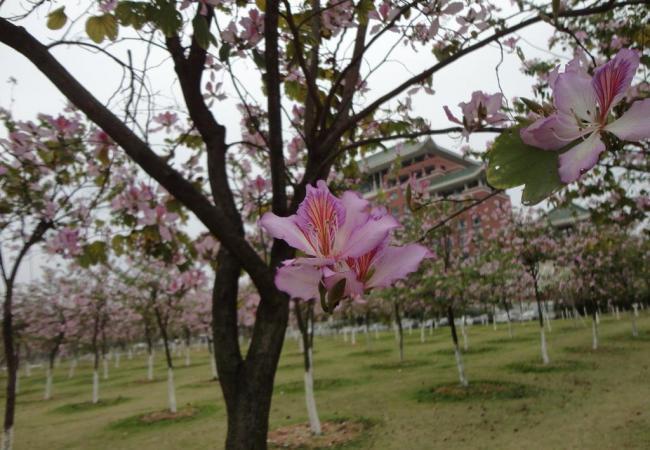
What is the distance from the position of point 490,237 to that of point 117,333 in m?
16.7

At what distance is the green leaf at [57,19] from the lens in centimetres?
202

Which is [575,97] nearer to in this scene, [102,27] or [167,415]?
[102,27]

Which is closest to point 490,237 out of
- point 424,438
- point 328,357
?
point 328,357

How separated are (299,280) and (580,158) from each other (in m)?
0.29

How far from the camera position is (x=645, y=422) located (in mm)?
6125

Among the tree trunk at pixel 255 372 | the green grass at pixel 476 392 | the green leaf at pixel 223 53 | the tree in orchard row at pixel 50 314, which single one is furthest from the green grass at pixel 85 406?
the green leaf at pixel 223 53

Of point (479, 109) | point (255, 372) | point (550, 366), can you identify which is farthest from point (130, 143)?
point (550, 366)

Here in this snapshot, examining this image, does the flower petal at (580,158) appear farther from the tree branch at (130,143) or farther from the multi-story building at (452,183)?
the multi-story building at (452,183)

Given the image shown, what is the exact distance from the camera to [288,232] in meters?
0.50

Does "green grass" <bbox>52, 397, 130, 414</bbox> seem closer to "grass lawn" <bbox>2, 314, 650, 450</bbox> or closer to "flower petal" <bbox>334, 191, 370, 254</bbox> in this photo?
"grass lawn" <bbox>2, 314, 650, 450</bbox>

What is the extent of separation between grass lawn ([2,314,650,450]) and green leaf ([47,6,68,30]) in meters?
5.75

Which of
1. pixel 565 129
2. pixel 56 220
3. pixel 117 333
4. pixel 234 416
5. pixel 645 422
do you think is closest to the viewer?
pixel 565 129

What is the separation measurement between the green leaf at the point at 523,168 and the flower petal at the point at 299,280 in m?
0.21

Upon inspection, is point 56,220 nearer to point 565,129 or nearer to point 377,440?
point 565,129
